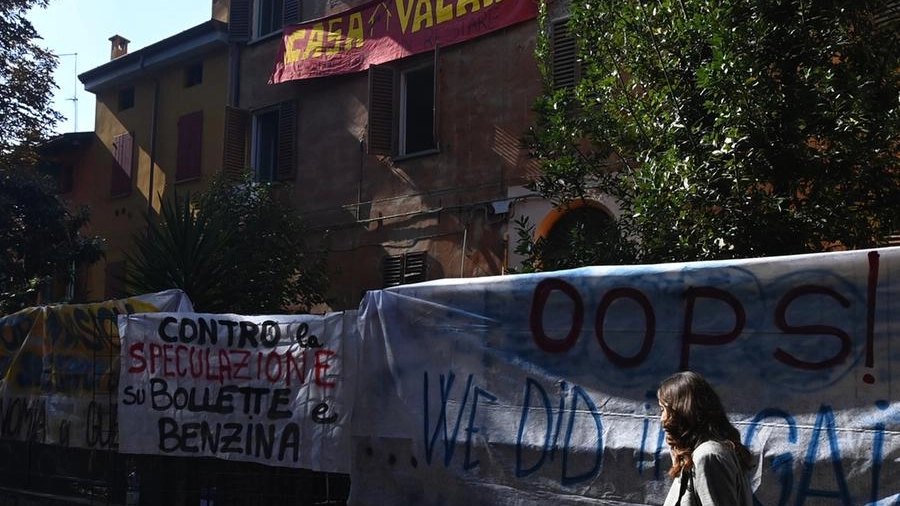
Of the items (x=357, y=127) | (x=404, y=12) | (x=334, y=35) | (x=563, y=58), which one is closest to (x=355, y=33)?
(x=334, y=35)

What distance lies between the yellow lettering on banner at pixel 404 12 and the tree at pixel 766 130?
971 cm

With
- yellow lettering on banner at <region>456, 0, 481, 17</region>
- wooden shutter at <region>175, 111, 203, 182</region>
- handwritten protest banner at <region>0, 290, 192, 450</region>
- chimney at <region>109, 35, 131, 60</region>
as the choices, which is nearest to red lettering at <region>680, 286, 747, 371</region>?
handwritten protest banner at <region>0, 290, 192, 450</region>

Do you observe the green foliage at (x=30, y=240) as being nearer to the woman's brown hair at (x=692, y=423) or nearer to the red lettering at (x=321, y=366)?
the red lettering at (x=321, y=366)

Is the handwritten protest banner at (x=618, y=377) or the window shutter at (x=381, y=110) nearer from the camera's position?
the handwritten protest banner at (x=618, y=377)

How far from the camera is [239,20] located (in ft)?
68.3

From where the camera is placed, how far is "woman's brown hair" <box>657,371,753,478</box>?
154 inches

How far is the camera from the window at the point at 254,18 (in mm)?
20516

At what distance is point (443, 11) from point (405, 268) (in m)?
3.95

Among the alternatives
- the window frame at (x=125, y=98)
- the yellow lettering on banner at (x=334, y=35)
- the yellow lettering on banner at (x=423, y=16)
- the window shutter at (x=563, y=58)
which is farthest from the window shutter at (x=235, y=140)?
the window shutter at (x=563, y=58)

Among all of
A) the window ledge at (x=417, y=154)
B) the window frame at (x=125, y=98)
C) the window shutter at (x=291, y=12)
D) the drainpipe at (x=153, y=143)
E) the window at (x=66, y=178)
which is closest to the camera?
the window ledge at (x=417, y=154)

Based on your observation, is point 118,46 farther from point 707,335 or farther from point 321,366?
point 707,335

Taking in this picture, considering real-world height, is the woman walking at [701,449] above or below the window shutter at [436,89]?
below

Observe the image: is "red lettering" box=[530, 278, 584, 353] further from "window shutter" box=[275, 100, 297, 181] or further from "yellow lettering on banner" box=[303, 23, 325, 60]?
"window shutter" box=[275, 100, 297, 181]

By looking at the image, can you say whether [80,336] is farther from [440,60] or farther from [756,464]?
[440,60]
